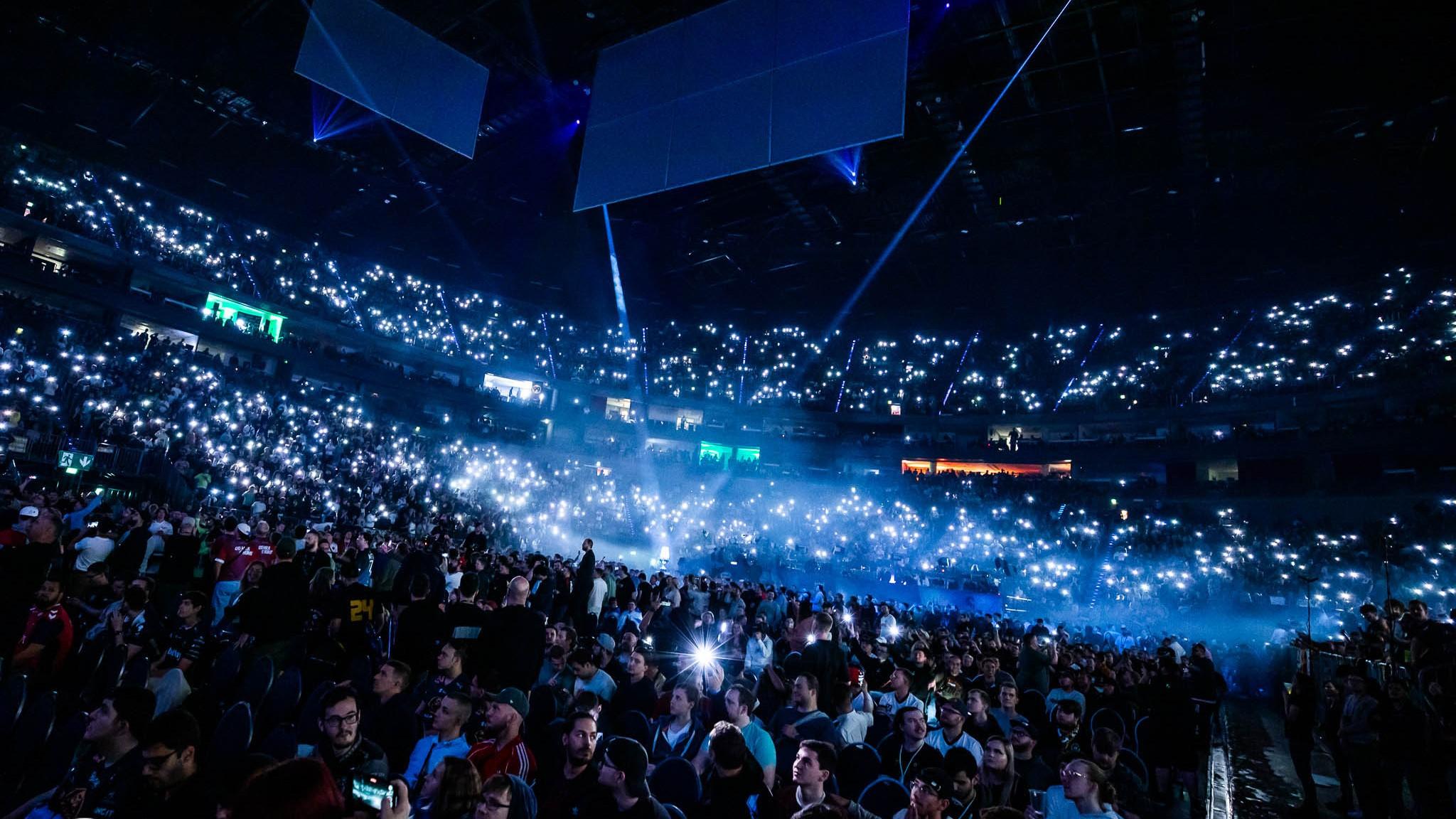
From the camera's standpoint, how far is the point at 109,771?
3023 millimetres

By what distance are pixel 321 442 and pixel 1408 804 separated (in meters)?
24.6

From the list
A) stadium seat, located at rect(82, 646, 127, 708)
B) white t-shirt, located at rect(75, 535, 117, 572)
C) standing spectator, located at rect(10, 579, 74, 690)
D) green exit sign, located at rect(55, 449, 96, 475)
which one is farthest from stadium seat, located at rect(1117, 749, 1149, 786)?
green exit sign, located at rect(55, 449, 96, 475)

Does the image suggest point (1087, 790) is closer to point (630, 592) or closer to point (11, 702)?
point (11, 702)

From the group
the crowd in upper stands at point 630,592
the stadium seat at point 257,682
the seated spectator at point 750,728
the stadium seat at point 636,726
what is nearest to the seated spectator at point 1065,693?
the crowd in upper stands at point 630,592

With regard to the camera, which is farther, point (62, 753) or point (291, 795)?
point (62, 753)

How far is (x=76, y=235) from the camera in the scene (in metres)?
21.5

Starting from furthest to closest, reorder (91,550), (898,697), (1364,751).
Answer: (91,550), (1364,751), (898,697)

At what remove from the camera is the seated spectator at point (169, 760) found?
2.84 metres

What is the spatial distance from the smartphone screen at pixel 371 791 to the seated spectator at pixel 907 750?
3.10 m

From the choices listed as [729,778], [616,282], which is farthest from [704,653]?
[616,282]

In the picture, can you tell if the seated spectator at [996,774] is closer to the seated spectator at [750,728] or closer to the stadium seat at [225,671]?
the seated spectator at [750,728]

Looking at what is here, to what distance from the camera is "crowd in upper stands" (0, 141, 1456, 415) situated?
22016mm

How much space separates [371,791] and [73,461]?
17.4m

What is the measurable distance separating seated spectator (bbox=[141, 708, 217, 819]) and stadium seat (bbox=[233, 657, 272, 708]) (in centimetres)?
156
